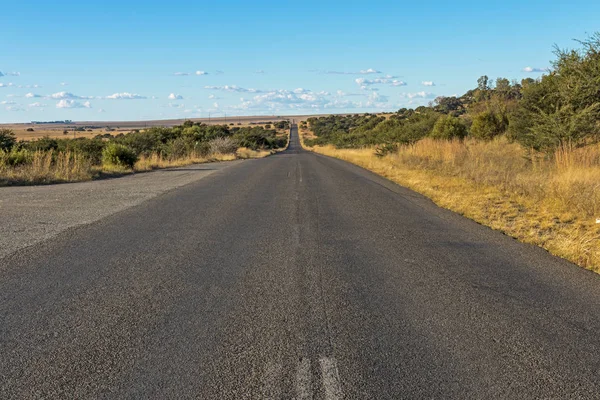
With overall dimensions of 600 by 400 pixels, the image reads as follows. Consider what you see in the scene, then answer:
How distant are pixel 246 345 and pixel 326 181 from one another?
51.5 feet

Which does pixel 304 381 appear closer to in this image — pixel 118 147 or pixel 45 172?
pixel 45 172

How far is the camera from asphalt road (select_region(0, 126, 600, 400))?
11.4ft

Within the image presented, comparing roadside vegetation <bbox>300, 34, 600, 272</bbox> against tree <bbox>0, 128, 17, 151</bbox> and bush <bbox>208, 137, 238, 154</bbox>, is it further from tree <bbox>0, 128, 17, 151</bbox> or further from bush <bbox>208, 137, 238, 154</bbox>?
bush <bbox>208, 137, 238, 154</bbox>

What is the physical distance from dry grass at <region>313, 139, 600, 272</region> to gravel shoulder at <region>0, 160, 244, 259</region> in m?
8.13

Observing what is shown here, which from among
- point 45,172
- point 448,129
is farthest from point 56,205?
point 448,129

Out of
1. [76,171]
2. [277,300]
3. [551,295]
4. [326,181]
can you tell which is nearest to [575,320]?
[551,295]

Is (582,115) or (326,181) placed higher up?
(582,115)

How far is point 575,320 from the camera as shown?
186 inches

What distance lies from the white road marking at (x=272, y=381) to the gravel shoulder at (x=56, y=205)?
503cm

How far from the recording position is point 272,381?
3469mm

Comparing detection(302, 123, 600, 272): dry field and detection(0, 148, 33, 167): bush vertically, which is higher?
detection(0, 148, 33, 167): bush

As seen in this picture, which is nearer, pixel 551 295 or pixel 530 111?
pixel 551 295

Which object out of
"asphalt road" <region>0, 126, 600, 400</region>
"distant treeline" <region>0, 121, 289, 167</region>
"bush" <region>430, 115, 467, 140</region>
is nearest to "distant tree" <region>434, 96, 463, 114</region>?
"distant treeline" <region>0, 121, 289, 167</region>

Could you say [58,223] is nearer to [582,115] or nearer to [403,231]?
[403,231]
